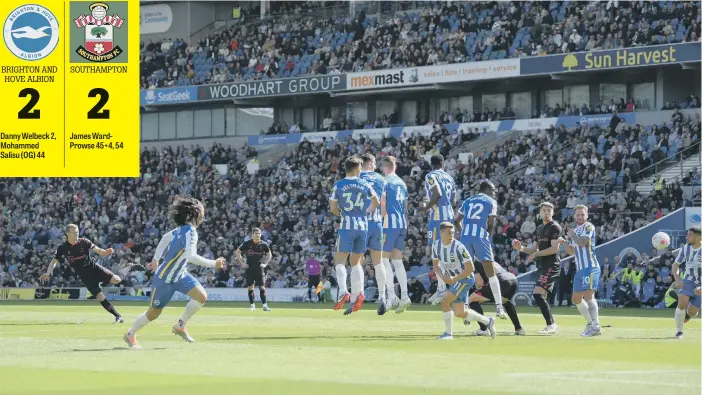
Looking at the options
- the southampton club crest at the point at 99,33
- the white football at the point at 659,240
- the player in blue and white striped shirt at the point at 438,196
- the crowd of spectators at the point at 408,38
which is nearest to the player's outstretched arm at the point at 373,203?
the player in blue and white striped shirt at the point at 438,196

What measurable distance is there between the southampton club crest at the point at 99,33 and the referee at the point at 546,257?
63.7 ft

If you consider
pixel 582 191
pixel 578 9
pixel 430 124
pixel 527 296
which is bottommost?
pixel 527 296

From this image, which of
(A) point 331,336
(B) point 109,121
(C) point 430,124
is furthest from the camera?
(C) point 430,124

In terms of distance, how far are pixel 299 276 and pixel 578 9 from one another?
1645cm

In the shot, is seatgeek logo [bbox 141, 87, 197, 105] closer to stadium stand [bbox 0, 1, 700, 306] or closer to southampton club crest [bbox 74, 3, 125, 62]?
stadium stand [bbox 0, 1, 700, 306]

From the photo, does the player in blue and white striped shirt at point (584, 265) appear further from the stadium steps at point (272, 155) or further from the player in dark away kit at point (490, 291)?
the stadium steps at point (272, 155)

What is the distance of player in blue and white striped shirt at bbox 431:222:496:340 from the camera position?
19047mm

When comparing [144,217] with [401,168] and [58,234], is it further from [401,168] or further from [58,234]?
[401,168]

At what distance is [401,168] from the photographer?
50469mm

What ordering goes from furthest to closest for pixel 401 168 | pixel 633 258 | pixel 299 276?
1. pixel 401 168
2. pixel 299 276
3. pixel 633 258

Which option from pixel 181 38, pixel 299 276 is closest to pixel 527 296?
pixel 299 276

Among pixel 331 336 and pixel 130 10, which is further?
pixel 130 10

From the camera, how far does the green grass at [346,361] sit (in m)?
11.8

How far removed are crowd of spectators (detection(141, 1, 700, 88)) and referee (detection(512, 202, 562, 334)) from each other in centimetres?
2710
